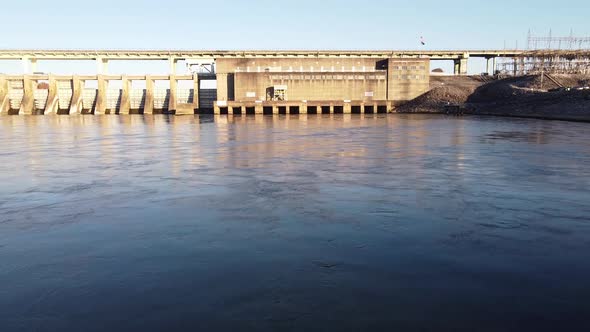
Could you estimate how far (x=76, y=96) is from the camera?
86875 millimetres

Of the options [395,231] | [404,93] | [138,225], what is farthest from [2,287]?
[404,93]

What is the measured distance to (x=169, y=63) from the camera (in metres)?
99.7

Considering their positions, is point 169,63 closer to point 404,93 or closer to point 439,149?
point 404,93

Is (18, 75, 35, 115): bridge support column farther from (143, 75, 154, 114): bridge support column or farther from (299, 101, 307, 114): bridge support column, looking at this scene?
(299, 101, 307, 114): bridge support column

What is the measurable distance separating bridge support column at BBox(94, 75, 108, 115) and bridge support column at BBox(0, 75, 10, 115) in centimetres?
1530

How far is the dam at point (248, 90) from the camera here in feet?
285

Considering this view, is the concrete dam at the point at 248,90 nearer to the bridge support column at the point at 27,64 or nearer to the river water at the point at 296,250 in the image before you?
the bridge support column at the point at 27,64

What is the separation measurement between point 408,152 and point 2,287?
2064cm

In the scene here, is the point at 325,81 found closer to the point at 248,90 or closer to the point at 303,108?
the point at 303,108

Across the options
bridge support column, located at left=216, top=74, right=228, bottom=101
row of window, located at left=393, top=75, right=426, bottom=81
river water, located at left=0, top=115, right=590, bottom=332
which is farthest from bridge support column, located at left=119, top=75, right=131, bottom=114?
river water, located at left=0, top=115, right=590, bottom=332

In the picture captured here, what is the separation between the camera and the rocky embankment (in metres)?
62.2

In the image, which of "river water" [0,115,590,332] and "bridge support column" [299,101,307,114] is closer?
"river water" [0,115,590,332]

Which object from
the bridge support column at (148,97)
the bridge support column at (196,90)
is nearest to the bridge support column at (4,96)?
the bridge support column at (148,97)

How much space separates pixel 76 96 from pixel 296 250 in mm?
89090
